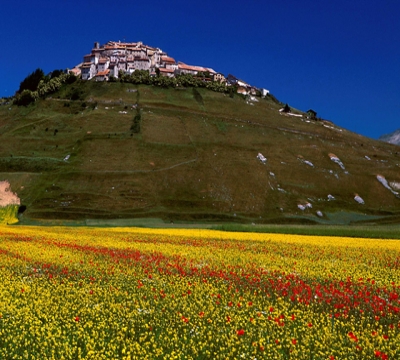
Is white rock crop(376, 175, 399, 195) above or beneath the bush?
beneath

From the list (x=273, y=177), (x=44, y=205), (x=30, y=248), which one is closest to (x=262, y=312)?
(x=30, y=248)

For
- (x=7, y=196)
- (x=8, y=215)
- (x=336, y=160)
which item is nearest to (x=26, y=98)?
(x=7, y=196)

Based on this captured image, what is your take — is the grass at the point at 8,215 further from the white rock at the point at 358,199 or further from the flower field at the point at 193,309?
the white rock at the point at 358,199

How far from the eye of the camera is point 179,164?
129875 millimetres

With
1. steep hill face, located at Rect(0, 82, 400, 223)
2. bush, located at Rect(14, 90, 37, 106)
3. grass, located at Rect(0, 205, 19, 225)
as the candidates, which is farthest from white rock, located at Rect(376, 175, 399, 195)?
bush, located at Rect(14, 90, 37, 106)

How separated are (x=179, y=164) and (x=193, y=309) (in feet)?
382

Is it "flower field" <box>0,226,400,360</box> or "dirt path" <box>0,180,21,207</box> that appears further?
"dirt path" <box>0,180,21,207</box>

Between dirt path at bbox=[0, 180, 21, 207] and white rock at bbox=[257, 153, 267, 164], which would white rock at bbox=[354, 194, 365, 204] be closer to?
white rock at bbox=[257, 153, 267, 164]

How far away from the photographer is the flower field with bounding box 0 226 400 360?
34.8 feet

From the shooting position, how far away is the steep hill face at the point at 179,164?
110 m

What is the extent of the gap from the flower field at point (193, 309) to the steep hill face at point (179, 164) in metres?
80.9

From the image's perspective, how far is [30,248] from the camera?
28.2 meters

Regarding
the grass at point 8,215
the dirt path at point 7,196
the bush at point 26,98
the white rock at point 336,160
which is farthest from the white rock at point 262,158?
the bush at point 26,98

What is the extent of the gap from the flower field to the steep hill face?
265ft
